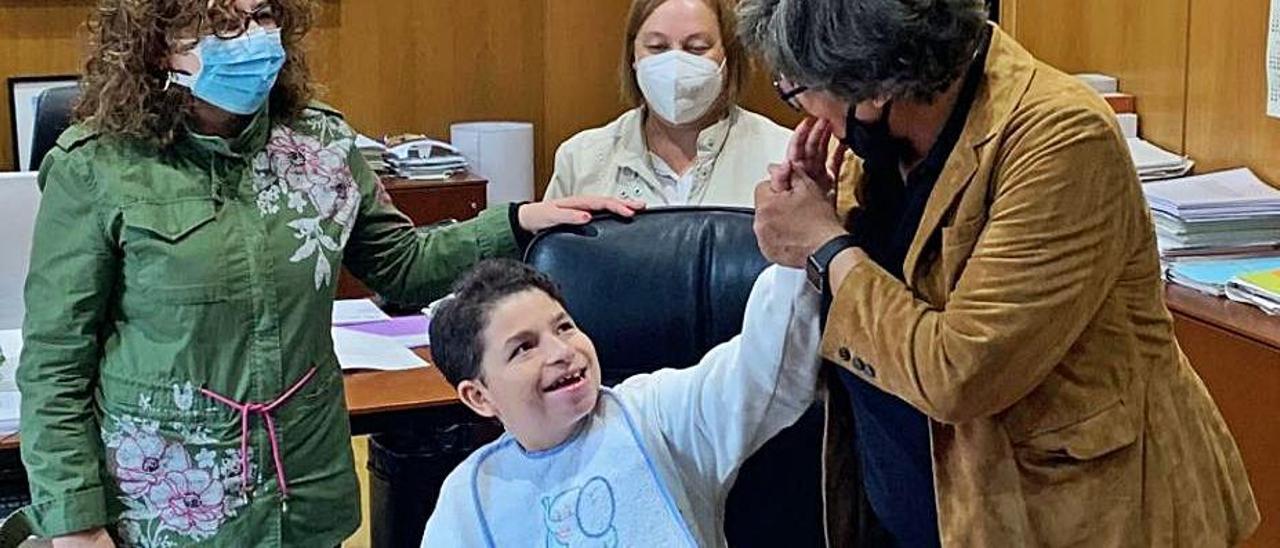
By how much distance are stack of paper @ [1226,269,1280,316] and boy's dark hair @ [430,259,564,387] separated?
4.16ft

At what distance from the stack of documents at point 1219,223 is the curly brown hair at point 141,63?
5.51 ft

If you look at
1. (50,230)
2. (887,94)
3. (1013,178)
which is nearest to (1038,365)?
(1013,178)

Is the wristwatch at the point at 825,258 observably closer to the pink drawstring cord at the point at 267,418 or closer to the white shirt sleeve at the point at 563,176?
the pink drawstring cord at the point at 267,418

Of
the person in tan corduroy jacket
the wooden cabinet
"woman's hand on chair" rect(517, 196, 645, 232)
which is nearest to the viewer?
the person in tan corduroy jacket

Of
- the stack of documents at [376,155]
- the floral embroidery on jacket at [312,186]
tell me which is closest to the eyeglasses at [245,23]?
the floral embroidery on jacket at [312,186]

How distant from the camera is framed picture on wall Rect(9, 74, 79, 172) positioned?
193 inches

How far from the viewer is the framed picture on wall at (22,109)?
4906mm

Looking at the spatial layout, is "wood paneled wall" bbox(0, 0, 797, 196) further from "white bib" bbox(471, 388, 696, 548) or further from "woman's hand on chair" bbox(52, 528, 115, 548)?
"white bib" bbox(471, 388, 696, 548)

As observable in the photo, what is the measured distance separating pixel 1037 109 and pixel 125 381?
1213 millimetres

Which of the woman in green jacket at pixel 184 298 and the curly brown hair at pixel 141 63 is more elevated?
the curly brown hair at pixel 141 63

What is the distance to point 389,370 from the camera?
9.09 feet

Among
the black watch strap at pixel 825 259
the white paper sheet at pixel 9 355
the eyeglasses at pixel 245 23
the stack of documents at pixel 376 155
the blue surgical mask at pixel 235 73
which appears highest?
the eyeglasses at pixel 245 23

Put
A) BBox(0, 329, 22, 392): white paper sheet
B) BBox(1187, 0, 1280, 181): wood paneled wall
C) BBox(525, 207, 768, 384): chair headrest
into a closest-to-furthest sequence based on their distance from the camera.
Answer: BBox(525, 207, 768, 384): chair headrest < BBox(0, 329, 22, 392): white paper sheet < BBox(1187, 0, 1280, 181): wood paneled wall

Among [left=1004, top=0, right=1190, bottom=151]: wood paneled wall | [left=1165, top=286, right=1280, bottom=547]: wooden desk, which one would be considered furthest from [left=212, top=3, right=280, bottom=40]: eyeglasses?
[left=1004, top=0, right=1190, bottom=151]: wood paneled wall
